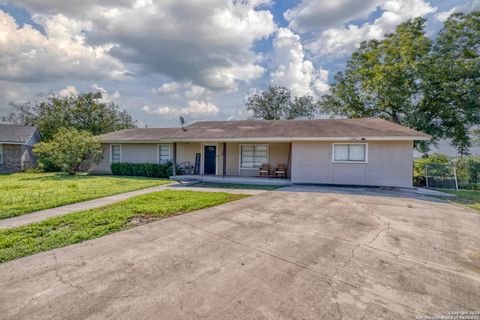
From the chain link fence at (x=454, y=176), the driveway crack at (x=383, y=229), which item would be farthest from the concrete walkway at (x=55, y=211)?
the chain link fence at (x=454, y=176)

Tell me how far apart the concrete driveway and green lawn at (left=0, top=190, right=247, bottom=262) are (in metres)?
0.40

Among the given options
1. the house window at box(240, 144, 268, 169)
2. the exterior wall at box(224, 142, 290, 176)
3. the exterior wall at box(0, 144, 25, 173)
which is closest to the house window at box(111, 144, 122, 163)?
the exterior wall at box(224, 142, 290, 176)

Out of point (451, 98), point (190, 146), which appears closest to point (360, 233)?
point (190, 146)

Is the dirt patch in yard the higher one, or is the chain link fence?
the chain link fence

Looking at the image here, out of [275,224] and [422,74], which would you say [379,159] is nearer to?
[275,224]

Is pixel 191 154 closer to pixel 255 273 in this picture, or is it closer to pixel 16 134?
pixel 255 273

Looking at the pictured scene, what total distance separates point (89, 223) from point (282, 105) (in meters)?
30.6

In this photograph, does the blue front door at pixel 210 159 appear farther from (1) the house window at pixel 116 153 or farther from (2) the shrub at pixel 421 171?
(2) the shrub at pixel 421 171

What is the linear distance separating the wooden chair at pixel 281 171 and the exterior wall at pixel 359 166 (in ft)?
5.02

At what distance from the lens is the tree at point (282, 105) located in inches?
1286

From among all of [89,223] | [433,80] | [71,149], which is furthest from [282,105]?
[89,223]

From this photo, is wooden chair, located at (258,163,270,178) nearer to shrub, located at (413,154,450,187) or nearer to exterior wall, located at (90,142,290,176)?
exterior wall, located at (90,142,290,176)

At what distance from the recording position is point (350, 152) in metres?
11.8

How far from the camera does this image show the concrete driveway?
2.52m
